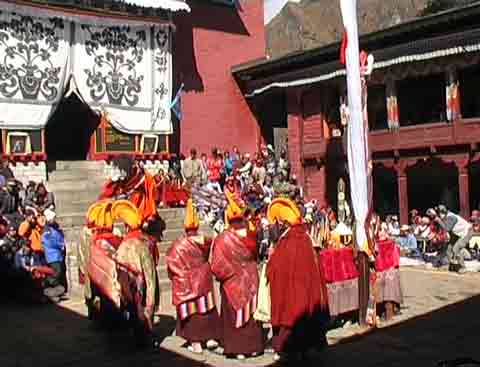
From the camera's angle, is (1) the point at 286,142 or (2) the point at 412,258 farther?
(1) the point at 286,142

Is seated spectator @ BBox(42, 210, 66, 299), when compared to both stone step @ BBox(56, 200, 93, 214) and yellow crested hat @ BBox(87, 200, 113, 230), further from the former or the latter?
stone step @ BBox(56, 200, 93, 214)

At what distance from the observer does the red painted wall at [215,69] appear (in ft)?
68.0

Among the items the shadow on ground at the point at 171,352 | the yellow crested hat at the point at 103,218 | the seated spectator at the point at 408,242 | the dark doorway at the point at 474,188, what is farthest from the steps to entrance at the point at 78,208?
the dark doorway at the point at 474,188

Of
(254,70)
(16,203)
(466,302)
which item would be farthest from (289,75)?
(466,302)

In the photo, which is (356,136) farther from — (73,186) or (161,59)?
(161,59)

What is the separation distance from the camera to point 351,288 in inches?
366

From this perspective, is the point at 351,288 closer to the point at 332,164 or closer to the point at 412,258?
the point at 412,258

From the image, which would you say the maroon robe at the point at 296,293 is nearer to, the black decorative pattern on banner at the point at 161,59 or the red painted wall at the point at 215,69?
the black decorative pattern on banner at the point at 161,59

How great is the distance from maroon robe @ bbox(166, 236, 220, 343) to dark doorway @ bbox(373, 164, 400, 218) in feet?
40.0

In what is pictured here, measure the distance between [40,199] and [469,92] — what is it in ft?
35.2

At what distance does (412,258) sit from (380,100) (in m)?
5.32

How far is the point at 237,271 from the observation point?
802 cm

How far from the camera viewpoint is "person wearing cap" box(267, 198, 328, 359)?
743 centimetres

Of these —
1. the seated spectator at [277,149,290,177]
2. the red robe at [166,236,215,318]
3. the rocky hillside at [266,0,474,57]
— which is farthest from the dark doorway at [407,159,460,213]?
the rocky hillside at [266,0,474,57]
